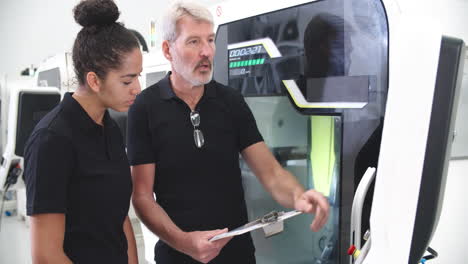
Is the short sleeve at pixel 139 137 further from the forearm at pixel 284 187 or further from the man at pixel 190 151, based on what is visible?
the forearm at pixel 284 187

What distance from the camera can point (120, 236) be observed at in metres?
1.35

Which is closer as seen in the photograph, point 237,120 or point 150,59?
Answer: point 237,120

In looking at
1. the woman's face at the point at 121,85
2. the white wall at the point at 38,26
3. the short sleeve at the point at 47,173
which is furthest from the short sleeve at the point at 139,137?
the white wall at the point at 38,26

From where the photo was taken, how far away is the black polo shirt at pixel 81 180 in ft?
3.66

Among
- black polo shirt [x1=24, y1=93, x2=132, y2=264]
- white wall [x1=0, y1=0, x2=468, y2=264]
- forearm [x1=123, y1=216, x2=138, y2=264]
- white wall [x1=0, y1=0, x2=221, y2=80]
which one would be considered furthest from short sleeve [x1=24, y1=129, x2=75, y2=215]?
white wall [x1=0, y1=0, x2=221, y2=80]

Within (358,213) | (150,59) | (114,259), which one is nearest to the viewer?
(358,213)

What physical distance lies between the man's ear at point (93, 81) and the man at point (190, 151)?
31 cm

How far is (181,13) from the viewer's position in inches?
60.0

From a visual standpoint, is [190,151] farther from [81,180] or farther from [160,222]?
[81,180]

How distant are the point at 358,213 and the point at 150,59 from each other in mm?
1871

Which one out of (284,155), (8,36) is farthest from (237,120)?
(8,36)

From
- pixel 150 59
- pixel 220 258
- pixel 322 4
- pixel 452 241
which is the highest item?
pixel 322 4

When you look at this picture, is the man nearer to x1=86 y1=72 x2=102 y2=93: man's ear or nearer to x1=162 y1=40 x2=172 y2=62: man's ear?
x1=162 y1=40 x2=172 y2=62: man's ear

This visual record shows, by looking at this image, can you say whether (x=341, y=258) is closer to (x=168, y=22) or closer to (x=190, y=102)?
(x=190, y=102)
